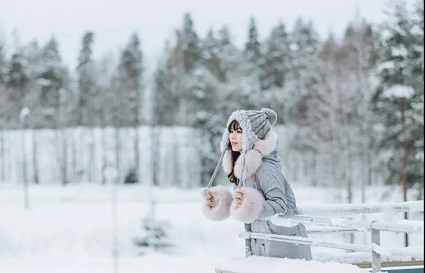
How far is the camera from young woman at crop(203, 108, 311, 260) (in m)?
2.95

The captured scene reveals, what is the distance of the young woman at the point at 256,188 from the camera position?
2945mm

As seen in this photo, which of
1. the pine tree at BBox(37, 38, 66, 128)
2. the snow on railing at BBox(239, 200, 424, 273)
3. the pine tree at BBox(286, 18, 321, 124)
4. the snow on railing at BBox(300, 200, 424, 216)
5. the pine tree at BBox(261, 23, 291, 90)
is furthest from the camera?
the pine tree at BBox(37, 38, 66, 128)

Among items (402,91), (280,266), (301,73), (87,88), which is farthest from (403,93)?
(87,88)

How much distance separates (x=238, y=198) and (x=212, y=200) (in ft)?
0.88

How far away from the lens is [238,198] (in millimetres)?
2965

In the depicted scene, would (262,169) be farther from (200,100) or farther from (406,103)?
(200,100)

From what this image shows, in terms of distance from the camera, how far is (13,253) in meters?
21.4

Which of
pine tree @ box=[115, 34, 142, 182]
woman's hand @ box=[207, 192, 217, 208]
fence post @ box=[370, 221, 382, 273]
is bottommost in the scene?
fence post @ box=[370, 221, 382, 273]

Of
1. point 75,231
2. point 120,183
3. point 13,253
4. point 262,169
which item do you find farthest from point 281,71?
point 262,169

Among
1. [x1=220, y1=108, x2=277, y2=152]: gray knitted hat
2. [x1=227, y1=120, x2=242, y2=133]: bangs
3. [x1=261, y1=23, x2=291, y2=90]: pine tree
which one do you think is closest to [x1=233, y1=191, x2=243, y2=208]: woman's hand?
[x1=220, y1=108, x2=277, y2=152]: gray knitted hat

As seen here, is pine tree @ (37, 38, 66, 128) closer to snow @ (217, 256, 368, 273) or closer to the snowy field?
the snowy field

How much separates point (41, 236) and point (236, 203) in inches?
862

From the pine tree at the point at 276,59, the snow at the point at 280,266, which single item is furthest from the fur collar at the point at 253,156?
the pine tree at the point at 276,59

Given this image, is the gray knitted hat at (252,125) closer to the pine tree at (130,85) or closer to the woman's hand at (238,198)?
the woman's hand at (238,198)
